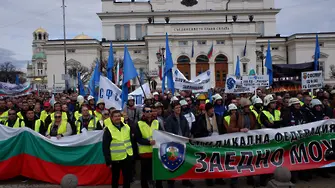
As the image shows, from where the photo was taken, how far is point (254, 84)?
14.2 meters

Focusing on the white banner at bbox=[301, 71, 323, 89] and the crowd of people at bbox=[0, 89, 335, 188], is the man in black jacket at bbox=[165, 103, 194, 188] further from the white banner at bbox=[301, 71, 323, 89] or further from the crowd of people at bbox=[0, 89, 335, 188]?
the white banner at bbox=[301, 71, 323, 89]

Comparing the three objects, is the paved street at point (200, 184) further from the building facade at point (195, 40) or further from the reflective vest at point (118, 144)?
the building facade at point (195, 40)

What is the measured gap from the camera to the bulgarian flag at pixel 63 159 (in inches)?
310

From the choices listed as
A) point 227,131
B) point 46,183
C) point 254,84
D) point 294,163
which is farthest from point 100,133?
point 254,84

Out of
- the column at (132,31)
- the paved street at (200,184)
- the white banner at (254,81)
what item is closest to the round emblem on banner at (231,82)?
the white banner at (254,81)

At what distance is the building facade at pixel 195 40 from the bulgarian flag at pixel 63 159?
35.2 m

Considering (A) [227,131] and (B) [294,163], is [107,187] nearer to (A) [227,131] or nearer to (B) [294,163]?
(A) [227,131]

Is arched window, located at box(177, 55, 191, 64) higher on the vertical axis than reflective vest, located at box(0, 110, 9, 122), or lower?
higher

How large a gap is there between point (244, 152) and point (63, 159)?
13.7 feet

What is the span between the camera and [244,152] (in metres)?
7.31

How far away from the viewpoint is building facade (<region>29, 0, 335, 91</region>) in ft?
160

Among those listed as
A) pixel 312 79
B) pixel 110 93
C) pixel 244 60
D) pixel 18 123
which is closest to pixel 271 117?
pixel 110 93

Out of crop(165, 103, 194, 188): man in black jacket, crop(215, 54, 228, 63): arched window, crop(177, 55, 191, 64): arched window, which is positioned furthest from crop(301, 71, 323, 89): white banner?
crop(215, 54, 228, 63): arched window

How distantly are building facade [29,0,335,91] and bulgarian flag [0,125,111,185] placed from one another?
35.2 meters
